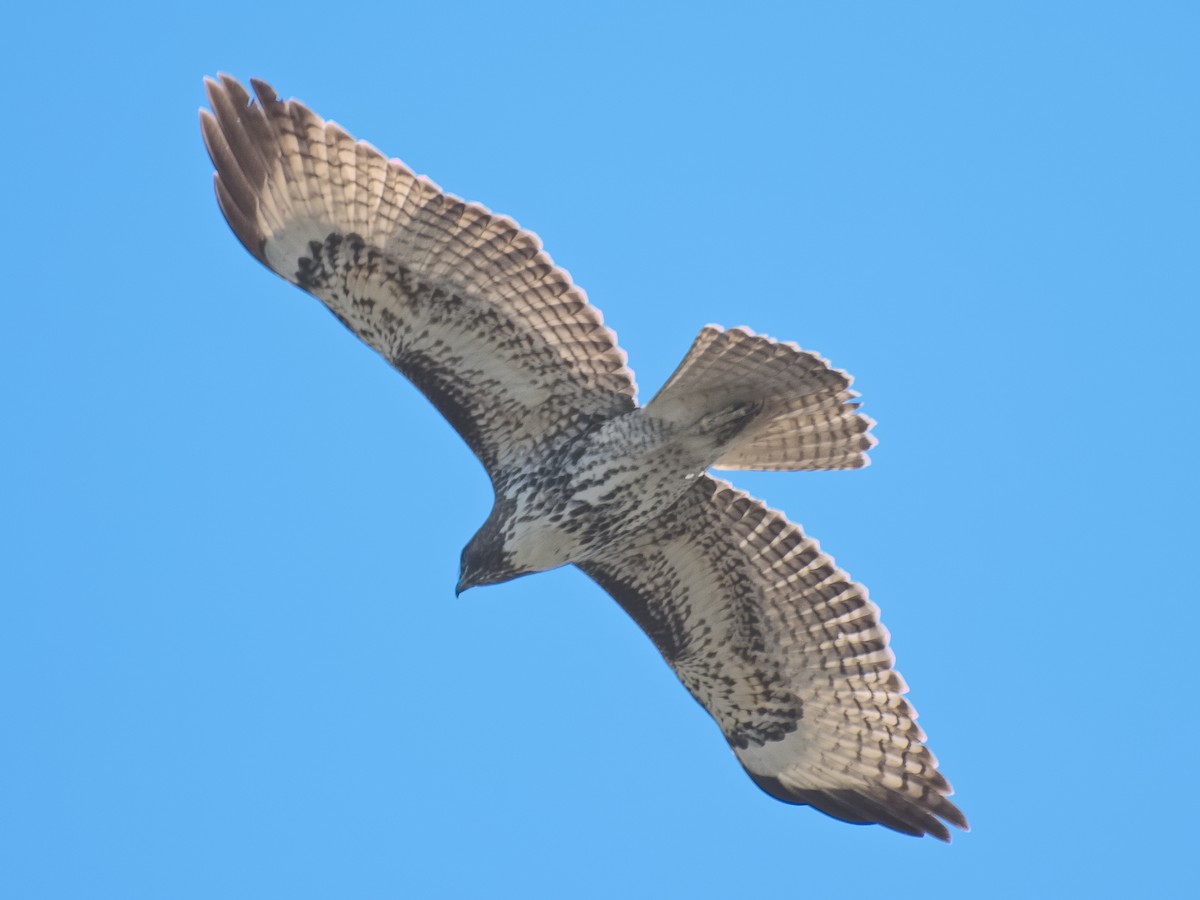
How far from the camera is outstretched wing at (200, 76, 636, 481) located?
8.34 metres

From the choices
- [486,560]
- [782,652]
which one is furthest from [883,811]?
[486,560]

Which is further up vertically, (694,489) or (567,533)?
(694,489)

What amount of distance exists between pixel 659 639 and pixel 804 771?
103 cm

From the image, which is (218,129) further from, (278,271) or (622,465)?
(622,465)

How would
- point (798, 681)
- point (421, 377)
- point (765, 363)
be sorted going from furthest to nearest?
point (798, 681), point (421, 377), point (765, 363)

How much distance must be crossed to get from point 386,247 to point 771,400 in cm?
194

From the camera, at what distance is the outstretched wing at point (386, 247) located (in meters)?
8.34

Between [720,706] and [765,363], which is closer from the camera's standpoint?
[765,363]

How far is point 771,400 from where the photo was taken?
8.51 metres

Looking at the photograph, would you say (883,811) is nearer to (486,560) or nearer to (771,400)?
(771,400)

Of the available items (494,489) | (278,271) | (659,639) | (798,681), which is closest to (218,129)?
(278,271)

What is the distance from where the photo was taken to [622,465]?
28.4 feet

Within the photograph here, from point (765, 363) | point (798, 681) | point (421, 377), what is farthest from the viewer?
point (798, 681)

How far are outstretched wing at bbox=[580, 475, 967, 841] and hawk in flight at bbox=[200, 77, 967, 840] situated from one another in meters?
0.01
